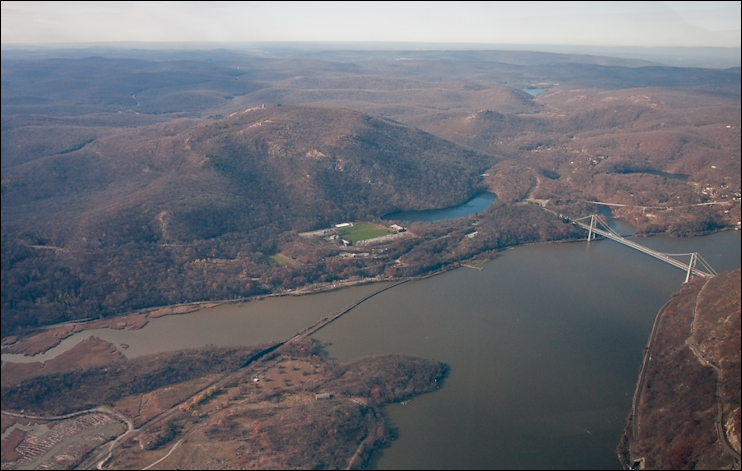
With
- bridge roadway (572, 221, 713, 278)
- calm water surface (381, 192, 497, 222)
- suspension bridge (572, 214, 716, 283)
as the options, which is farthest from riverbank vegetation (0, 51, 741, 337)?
bridge roadway (572, 221, 713, 278)

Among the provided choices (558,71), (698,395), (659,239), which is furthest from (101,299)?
(558,71)

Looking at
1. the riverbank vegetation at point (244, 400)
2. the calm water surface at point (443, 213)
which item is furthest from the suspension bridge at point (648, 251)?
the riverbank vegetation at point (244, 400)

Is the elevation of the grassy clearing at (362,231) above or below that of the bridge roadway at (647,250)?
below

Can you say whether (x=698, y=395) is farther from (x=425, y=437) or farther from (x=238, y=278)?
(x=238, y=278)

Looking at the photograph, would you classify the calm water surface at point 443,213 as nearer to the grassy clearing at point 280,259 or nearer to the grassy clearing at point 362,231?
the grassy clearing at point 362,231

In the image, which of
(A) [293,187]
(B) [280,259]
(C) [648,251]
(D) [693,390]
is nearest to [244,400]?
(B) [280,259]
